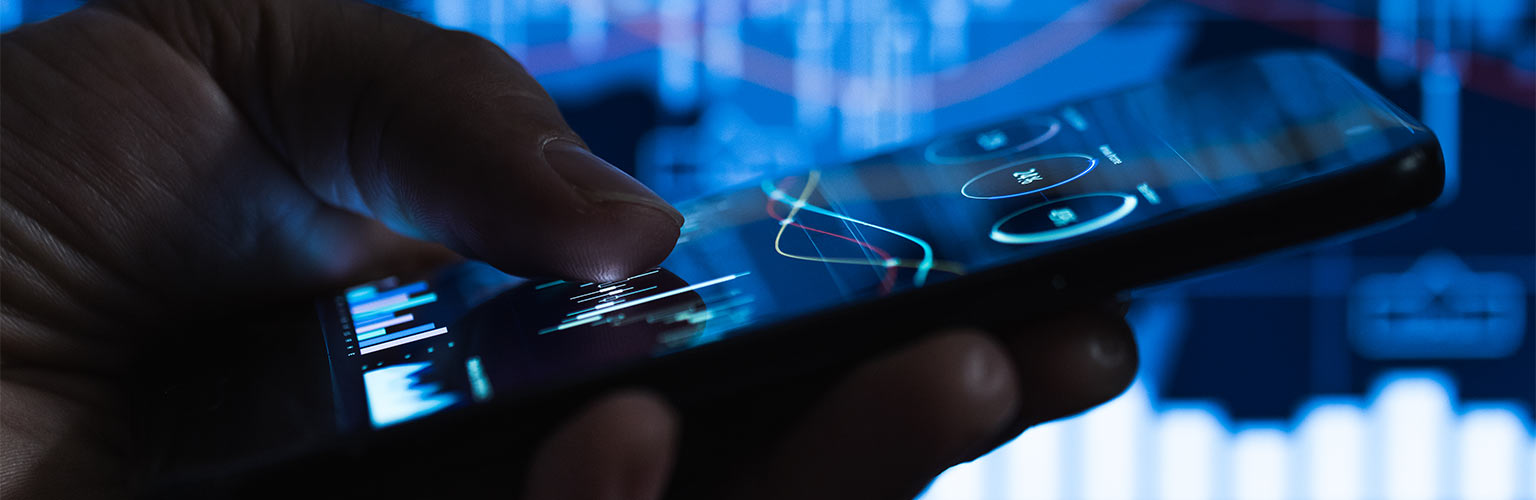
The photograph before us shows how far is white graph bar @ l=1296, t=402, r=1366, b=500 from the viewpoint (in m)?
0.76

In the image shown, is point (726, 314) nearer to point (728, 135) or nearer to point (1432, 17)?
point (728, 135)

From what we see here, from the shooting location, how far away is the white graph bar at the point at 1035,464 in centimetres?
77

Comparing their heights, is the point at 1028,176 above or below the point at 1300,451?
above

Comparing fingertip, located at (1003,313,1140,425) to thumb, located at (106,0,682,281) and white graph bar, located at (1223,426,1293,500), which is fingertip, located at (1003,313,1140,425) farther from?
white graph bar, located at (1223,426,1293,500)

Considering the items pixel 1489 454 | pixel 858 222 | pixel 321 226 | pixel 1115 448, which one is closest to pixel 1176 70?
pixel 1115 448

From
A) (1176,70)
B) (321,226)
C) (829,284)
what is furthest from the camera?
(1176,70)

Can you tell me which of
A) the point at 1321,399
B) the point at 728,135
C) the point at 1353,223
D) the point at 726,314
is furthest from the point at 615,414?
the point at 1321,399

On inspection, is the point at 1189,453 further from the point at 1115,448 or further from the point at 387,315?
the point at 387,315

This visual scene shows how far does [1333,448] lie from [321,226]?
0.77 m

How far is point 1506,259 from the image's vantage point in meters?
0.73

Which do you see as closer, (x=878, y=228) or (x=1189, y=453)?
(x=878, y=228)

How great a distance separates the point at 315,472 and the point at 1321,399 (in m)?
0.78

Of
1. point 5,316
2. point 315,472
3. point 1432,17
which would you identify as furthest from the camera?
point 1432,17

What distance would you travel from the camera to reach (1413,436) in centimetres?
76
